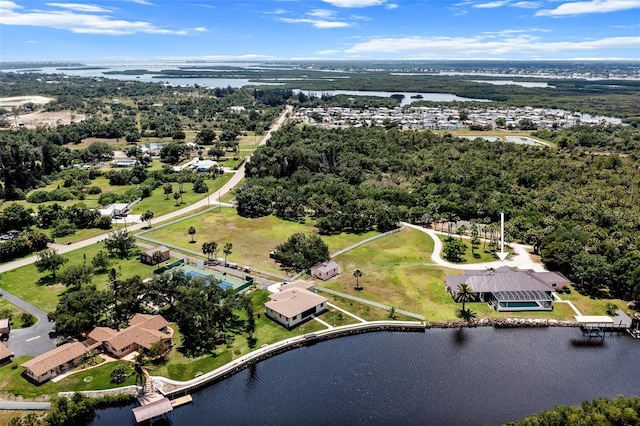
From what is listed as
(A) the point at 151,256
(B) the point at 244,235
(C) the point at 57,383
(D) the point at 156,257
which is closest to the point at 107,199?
(A) the point at 151,256

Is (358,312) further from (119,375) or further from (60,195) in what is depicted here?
(60,195)

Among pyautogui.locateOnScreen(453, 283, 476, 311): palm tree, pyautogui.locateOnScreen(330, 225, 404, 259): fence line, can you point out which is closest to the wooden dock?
pyautogui.locateOnScreen(453, 283, 476, 311): palm tree

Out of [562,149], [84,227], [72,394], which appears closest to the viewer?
[72,394]

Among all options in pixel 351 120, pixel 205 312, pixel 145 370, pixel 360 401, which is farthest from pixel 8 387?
pixel 351 120

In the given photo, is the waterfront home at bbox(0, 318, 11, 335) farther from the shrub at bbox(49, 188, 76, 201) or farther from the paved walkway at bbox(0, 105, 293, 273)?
the shrub at bbox(49, 188, 76, 201)

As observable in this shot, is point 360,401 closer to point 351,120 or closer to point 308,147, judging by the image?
point 308,147

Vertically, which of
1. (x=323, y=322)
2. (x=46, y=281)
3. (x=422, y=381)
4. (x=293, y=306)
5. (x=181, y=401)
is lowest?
(x=422, y=381)
